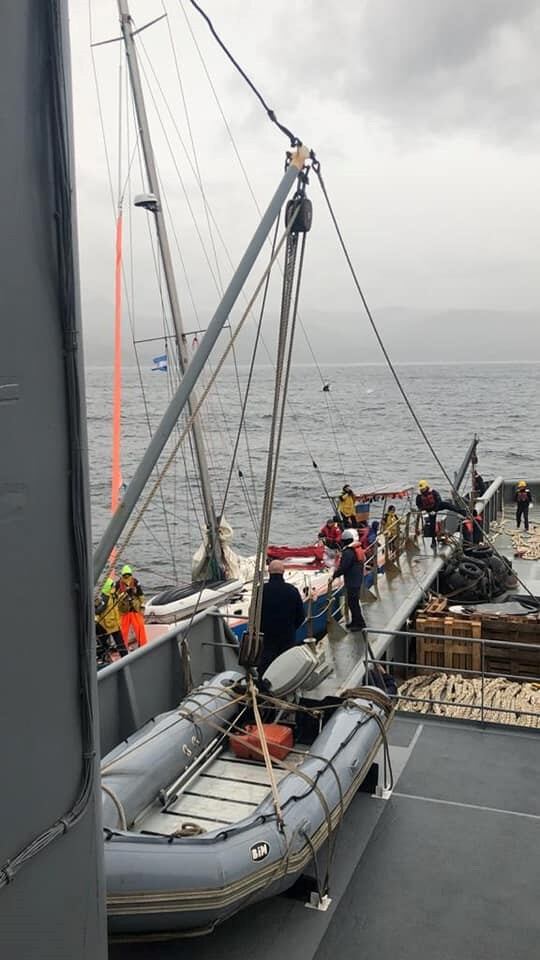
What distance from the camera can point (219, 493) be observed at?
44.8 meters

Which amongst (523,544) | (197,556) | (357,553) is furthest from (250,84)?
(523,544)

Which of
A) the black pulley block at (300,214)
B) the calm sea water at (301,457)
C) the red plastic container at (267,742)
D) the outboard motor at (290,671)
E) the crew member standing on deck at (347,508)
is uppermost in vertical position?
the black pulley block at (300,214)

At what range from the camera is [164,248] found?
1487 centimetres

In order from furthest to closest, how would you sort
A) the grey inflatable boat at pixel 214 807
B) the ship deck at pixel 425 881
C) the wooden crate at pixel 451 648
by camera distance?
the wooden crate at pixel 451 648
the ship deck at pixel 425 881
the grey inflatable boat at pixel 214 807

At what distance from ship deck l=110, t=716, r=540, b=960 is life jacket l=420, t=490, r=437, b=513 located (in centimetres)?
964

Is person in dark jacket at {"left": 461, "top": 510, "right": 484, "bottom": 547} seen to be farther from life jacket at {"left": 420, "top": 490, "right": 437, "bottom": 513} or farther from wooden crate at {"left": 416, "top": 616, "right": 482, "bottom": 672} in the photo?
wooden crate at {"left": 416, "top": 616, "right": 482, "bottom": 672}

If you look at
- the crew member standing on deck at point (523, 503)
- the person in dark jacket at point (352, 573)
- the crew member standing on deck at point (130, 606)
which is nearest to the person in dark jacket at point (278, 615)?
the person in dark jacket at point (352, 573)

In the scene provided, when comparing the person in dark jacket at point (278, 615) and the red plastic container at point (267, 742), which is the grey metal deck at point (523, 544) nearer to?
the person in dark jacket at point (278, 615)

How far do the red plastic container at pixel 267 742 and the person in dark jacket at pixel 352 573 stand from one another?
4488mm

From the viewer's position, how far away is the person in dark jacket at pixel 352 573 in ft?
35.7

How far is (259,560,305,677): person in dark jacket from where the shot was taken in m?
6.82

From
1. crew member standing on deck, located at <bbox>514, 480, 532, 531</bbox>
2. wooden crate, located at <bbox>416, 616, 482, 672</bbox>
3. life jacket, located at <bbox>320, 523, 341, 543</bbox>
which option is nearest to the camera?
wooden crate, located at <bbox>416, 616, 482, 672</bbox>

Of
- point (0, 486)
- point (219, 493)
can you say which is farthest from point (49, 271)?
point (219, 493)

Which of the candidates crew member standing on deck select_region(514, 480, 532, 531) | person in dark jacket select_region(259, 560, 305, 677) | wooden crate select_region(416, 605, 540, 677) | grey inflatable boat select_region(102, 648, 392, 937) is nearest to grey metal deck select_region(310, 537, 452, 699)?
wooden crate select_region(416, 605, 540, 677)
